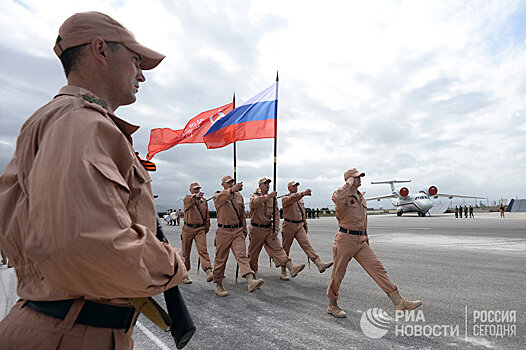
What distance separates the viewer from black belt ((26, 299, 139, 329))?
1.16 m

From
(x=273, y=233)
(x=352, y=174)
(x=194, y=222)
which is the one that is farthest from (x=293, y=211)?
(x=352, y=174)

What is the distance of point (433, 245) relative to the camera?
13.6 metres

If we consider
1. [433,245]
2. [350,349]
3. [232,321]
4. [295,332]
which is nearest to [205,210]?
[232,321]

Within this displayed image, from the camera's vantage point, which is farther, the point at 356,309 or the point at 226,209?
the point at 226,209

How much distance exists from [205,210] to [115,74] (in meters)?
8.14

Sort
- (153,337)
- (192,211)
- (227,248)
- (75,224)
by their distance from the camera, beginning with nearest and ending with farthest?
(75,224)
(153,337)
(227,248)
(192,211)

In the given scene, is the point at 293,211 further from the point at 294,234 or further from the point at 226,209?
the point at 226,209

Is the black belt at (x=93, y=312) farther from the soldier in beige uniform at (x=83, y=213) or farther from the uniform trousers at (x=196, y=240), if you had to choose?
the uniform trousers at (x=196, y=240)

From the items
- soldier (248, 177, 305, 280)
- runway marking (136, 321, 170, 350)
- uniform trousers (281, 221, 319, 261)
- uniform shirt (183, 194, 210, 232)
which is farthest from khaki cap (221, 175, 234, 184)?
runway marking (136, 321, 170, 350)

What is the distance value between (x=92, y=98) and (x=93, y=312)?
2.44 feet

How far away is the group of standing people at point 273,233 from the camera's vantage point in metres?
5.41

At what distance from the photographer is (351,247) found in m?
5.52

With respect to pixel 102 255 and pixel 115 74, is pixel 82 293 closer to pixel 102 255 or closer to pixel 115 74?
pixel 102 255

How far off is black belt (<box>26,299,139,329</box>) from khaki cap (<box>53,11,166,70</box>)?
931mm
